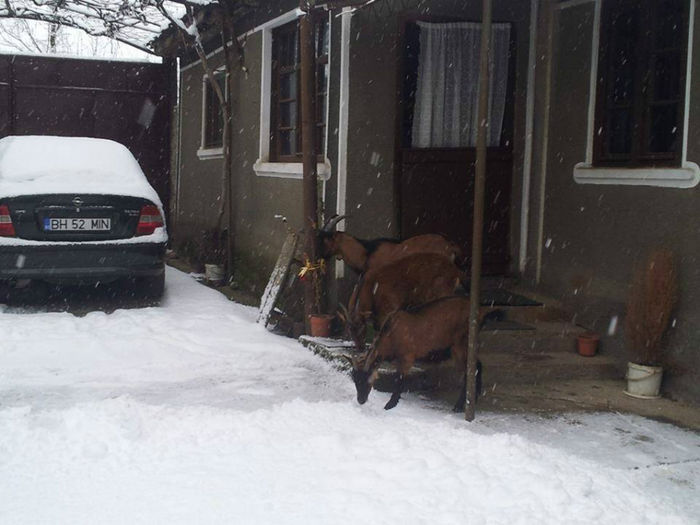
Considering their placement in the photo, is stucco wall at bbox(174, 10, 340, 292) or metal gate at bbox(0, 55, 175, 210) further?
metal gate at bbox(0, 55, 175, 210)

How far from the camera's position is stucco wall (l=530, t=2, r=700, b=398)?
586 cm

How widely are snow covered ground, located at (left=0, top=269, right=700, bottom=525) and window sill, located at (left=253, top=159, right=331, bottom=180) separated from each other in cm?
195

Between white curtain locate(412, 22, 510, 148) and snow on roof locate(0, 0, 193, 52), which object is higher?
snow on roof locate(0, 0, 193, 52)

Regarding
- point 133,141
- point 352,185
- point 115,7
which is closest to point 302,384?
point 352,185

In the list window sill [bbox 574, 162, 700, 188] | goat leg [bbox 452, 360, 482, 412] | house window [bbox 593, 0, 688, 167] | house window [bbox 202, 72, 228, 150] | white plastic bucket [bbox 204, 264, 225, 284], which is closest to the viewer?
goat leg [bbox 452, 360, 482, 412]

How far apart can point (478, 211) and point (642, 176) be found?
6.23 ft

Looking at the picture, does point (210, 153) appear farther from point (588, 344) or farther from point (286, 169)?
point (588, 344)

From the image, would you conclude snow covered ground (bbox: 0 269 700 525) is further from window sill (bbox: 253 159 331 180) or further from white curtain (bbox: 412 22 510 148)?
white curtain (bbox: 412 22 510 148)

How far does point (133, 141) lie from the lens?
14.6 metres

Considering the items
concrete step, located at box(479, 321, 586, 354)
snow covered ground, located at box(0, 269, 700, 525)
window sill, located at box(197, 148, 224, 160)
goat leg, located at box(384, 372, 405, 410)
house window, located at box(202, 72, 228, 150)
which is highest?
house window, located at box(202, 72, 228, 150)

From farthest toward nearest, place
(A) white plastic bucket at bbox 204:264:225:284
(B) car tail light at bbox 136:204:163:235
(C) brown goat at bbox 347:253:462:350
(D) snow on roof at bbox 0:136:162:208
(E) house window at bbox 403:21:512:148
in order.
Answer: (A) white plastic bucket at bbox 204:264:225:284 < (B) car tail light at bbox 136:204:163:235 < (D) snow on roof at bbox 0:136:162:208 < (E) house window at bbox 403:21:512:148 < (C) brown goat at bbox 347:253:462:350

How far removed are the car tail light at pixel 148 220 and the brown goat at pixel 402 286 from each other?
3.13 m

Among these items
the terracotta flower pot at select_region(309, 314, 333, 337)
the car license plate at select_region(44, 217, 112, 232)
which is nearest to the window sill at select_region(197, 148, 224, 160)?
the car license plate at select_region(44, 217, 112, 232)

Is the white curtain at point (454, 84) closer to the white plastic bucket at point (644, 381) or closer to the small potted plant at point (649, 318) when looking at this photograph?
the small potted plant at point (649, 318)
